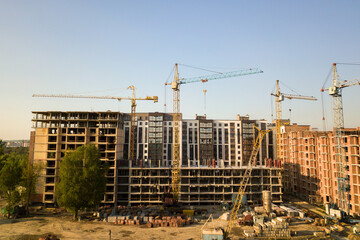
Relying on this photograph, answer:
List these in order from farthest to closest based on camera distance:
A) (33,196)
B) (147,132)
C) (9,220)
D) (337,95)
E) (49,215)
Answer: (147,132), (337,95), (33,196), (49,215), (9,220)

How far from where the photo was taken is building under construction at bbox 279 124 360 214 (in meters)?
58.6

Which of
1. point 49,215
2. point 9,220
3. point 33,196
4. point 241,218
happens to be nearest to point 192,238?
point 241,218

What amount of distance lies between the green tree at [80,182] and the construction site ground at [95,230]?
14.1 feet

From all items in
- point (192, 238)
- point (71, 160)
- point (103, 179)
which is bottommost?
point (192, 238)

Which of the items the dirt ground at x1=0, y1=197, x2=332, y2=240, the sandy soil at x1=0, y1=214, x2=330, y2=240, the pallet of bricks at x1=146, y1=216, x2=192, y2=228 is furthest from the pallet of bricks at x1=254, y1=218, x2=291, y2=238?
the pallet of bricks at x1=146, y1=216, x2=192, y2=228

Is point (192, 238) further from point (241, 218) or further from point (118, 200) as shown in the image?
point (118, 200)

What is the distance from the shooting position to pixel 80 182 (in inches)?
2069

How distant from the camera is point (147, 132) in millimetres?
119000

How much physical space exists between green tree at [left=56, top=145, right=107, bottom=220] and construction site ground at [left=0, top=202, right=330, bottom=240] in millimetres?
4303

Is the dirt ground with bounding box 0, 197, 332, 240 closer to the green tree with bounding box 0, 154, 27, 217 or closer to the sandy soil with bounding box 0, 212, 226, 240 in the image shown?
the sandy soil with bounding box 0, 212, 226, 240

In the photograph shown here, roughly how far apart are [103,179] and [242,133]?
84.7m

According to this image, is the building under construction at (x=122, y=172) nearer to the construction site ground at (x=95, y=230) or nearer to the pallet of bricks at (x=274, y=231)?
the construction site ground at (x=95, y=230)

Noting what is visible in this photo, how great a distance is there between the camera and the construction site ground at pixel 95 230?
143 feet

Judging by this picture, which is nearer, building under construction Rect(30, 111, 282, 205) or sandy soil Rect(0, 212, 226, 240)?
sandy soil Rect(0, 212, 226, 240)
